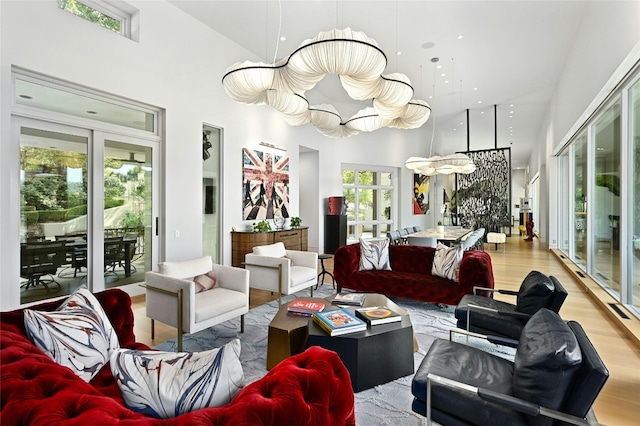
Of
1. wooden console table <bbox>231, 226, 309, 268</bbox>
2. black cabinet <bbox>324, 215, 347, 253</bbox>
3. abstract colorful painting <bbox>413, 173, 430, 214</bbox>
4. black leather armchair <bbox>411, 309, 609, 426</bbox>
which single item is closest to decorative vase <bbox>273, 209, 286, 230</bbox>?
wooden console table <bbox>231, 226, 309, 268</bbox>

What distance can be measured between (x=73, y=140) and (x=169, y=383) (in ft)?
14.0

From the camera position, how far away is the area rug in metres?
2.13

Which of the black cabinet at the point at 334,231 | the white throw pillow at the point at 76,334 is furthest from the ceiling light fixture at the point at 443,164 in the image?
the white throw pillow at the point at 76,334

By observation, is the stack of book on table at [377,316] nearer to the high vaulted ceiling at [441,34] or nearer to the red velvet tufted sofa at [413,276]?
the red velvet tufted sofa at [413,276]

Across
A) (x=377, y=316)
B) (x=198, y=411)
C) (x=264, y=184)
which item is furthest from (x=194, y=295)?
(x=264, y=184)

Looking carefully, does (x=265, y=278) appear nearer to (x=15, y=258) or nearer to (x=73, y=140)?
(x=15, y=258)

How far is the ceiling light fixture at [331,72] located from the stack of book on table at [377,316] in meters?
2.03

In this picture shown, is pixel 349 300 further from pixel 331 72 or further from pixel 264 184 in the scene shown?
pixel 264 184

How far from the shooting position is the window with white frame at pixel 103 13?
4.08m

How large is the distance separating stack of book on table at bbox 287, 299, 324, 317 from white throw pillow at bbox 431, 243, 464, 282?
189 centimetres

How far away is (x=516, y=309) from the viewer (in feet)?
9.32

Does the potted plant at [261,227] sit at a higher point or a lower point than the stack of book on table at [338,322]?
higher

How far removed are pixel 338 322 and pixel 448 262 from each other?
215 centimetres

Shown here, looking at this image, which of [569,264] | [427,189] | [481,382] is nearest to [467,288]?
[481,382]
